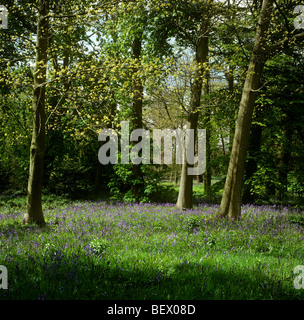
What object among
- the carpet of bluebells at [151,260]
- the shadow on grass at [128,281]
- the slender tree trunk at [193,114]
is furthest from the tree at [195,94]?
the shadow on grass at [128,281]

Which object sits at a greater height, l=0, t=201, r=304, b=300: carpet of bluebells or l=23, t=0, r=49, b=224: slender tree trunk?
l=23, t=0, r=49, b=224: slender tree trunk

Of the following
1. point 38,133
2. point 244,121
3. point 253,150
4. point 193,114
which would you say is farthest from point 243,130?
point 38,133

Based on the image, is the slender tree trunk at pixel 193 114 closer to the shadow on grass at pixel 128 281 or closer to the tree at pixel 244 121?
the tree at pixel 244 121

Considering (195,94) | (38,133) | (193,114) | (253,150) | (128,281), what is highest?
(195,94)

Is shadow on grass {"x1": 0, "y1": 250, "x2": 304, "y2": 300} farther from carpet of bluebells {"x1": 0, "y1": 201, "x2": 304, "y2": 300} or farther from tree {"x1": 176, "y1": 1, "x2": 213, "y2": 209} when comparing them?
tree {"x1": 176, "y1": 1, "x2": 213, "y2": 209}

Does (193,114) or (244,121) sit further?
(193,114)

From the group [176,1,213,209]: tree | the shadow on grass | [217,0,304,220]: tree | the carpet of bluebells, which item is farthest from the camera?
[176,1,213,209]: tree

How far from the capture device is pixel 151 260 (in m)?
5.19

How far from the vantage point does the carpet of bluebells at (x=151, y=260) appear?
13.4 ft

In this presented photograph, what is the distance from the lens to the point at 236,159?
9453 millimetres

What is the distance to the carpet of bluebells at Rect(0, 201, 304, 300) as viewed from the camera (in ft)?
13.4

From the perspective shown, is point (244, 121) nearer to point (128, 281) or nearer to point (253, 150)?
point (253, 150)

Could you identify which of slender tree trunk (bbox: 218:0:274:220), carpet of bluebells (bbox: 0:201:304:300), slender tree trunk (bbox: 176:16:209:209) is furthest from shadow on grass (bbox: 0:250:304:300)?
slender tree trunk (bbox: 176:16:209:209)

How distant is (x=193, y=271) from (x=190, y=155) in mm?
8412
